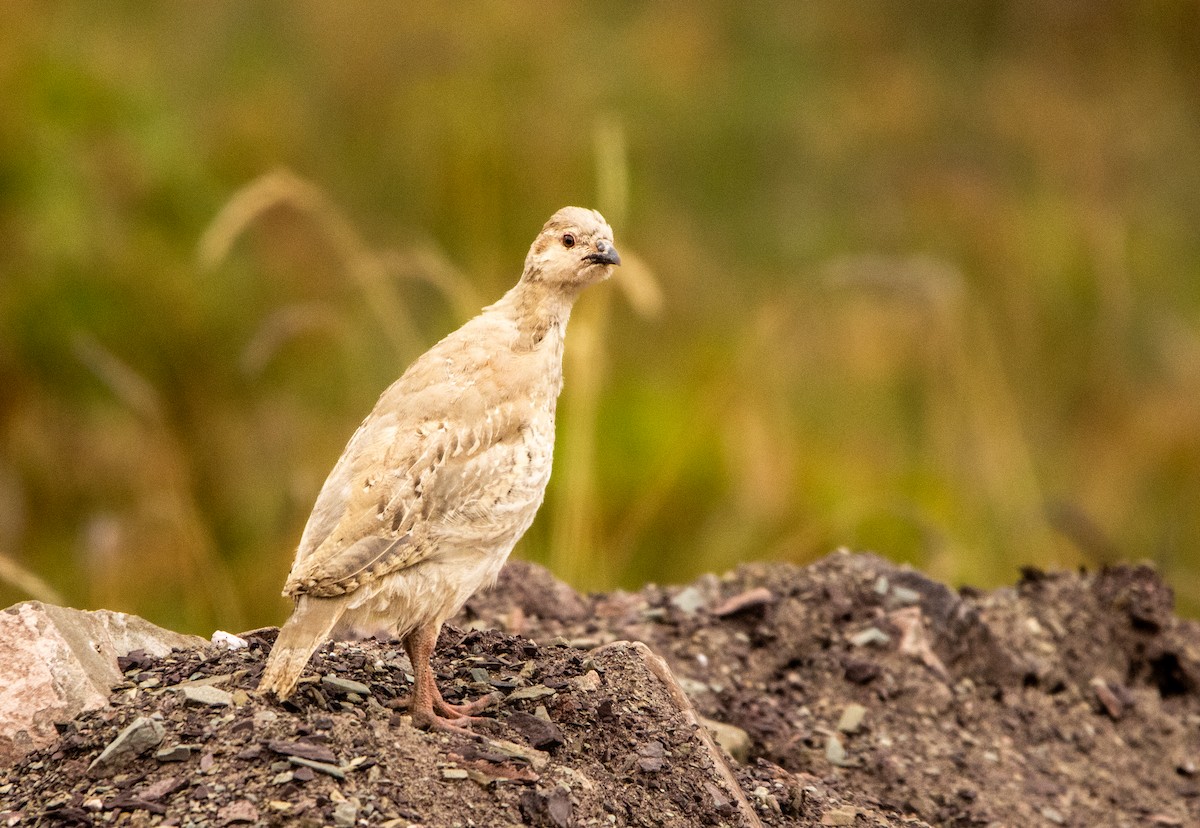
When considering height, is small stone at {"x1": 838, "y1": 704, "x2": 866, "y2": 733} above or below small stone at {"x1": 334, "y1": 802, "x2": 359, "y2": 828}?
above

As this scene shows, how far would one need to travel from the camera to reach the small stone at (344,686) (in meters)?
4.52

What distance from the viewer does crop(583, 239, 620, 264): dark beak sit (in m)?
4.82

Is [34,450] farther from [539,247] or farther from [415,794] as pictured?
[415,794]

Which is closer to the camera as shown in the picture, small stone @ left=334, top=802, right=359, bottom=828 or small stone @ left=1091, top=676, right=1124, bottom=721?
small stone @ left=334, top=802, right=359, bottom=828

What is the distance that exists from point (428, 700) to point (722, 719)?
140cm

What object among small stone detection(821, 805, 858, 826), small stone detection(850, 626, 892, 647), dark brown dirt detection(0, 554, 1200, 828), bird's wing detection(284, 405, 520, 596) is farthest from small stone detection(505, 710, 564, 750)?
small stone detection(850, 626, 892, 647)

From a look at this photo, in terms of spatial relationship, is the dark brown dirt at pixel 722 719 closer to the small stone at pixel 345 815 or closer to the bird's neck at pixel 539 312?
the small stone at pixel 345 815

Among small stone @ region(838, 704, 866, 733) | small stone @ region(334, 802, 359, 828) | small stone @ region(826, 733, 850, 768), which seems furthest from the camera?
small stone @ region(838, 704, 866, 733)

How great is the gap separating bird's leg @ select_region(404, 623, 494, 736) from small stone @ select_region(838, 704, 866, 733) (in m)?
1.60

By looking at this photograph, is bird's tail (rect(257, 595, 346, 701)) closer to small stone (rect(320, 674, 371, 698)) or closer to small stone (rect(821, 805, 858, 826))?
small stone (rect(320, 674, 371, 698))

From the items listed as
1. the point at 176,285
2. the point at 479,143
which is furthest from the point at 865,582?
the point at 479,143

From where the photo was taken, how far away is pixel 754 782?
4.81 meters

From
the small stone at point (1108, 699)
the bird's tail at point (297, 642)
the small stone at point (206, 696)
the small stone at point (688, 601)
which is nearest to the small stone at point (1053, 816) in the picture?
the small stone at point (1108, 699)

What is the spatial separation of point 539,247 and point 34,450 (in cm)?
461
